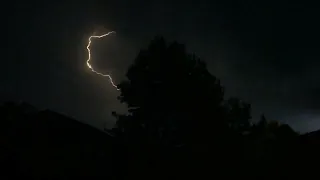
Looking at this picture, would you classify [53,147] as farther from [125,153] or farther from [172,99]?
[172,99]

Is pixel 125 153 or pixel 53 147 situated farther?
pixel 125 153

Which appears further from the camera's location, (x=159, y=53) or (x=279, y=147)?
(x=159, y=53)

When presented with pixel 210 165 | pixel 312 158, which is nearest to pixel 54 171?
pixel 210 165

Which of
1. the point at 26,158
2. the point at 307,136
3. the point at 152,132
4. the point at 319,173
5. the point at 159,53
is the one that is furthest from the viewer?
the point at 159,53

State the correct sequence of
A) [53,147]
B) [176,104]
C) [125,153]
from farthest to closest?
[176,104]
[125,153]
[53,147]

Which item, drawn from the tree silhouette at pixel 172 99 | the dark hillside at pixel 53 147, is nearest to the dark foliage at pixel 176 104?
the tree silhouette at pixel 172 99

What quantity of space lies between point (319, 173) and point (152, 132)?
44.9ft

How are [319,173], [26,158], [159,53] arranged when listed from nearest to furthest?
[26,158], [319,173], [159,53]

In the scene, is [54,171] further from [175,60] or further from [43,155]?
[175,60]

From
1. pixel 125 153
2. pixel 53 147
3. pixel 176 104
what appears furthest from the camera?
pixel 176 104

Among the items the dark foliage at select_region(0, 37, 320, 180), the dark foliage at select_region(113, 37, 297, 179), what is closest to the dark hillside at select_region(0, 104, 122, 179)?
the dark foliage at select_region(0, 37, 320, 180)

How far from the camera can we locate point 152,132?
101 ft

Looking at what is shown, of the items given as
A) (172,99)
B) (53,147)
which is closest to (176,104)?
(172,99)

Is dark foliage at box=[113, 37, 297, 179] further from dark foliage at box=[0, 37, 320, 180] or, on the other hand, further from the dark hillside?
the dark hillside
